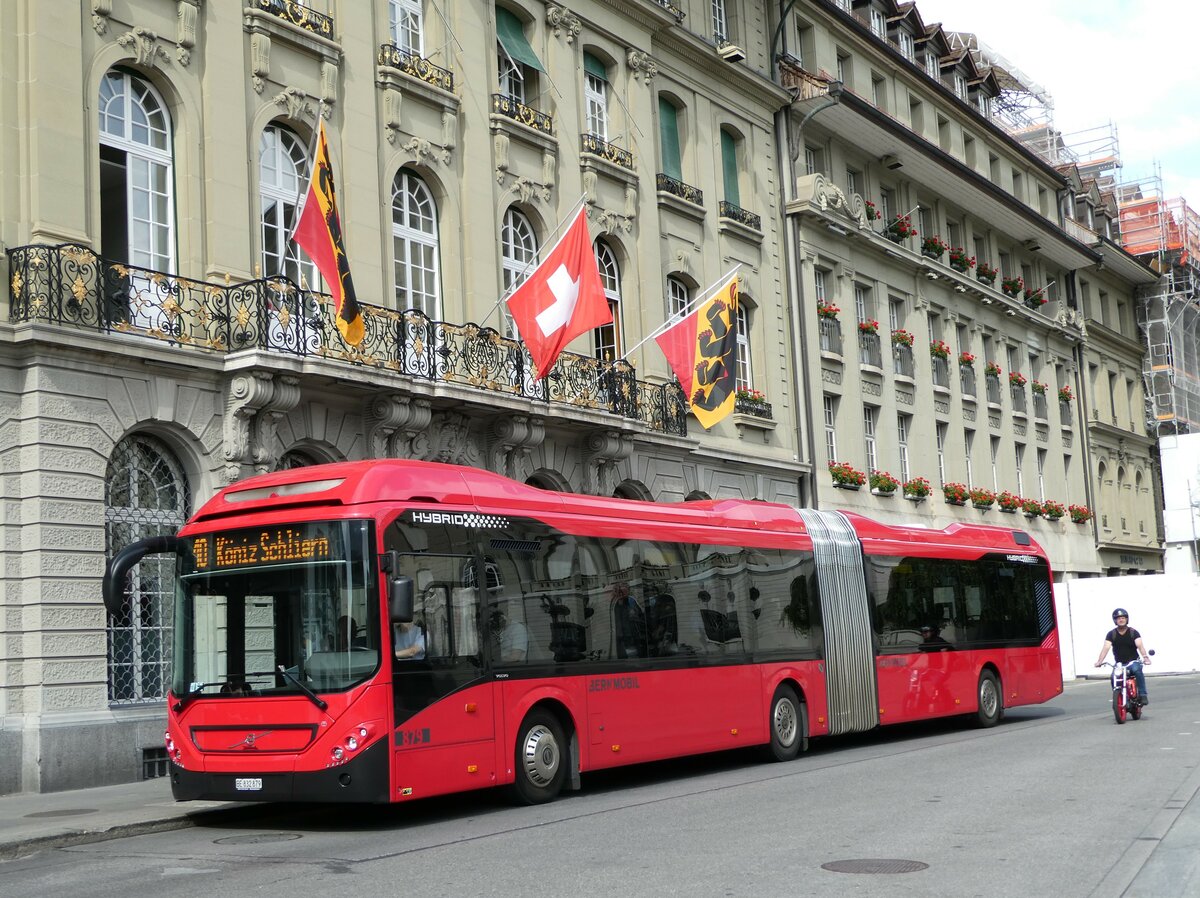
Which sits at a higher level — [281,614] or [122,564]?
[122,564]

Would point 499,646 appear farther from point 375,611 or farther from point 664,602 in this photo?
point 664,602

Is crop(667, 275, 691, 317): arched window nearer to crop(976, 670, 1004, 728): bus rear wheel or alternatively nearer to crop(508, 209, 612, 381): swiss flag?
crop(508, 209, 612, 381): swiss flag

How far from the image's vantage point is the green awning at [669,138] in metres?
29.7

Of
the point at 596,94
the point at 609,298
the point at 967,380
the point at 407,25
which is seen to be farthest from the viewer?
the point at 967,380

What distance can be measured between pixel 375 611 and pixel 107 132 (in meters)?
8.81

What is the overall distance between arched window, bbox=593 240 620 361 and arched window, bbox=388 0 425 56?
5.43m

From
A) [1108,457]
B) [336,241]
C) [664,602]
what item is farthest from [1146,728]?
[1108,457]

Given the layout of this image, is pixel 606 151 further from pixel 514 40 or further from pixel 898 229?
pixel 898 229

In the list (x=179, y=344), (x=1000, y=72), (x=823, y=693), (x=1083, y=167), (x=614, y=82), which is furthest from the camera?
(x=1083, y=167)

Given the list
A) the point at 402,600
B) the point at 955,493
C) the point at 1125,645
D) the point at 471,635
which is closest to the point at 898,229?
the point at 955,493

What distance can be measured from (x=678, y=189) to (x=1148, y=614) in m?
18.7

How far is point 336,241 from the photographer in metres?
17.9

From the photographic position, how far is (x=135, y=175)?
18.5 m

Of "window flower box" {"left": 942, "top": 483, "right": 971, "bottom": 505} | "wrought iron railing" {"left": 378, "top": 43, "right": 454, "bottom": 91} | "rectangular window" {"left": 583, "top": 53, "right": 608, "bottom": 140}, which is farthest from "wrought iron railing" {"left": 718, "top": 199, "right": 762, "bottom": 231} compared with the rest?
"window flower box" {"left": 942, "top": 483, "right": 971, "bottom": 505}
